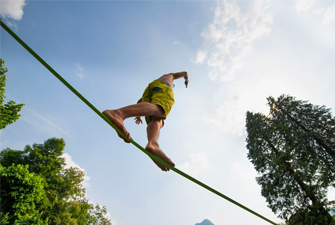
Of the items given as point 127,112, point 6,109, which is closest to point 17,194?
point 6,109

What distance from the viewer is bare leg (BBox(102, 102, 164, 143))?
5.19 feet

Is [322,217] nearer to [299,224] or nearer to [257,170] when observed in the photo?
[299,224]

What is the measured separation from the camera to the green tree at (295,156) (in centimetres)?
1088

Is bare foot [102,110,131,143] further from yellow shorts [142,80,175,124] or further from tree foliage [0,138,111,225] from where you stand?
tree foliage [0,138,111,225]

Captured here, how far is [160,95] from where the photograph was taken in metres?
2.21

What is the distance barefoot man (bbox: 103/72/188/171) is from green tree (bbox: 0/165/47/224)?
10.7m

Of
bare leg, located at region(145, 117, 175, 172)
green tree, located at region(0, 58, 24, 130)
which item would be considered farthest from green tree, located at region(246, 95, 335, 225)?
green tree, located at region(0, 58, 24, 130)

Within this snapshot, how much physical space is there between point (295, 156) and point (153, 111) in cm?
1445

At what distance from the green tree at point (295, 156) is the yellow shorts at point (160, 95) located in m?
13.3

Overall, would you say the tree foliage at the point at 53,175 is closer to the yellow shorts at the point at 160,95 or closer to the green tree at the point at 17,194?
the green tree at the point at 17,194

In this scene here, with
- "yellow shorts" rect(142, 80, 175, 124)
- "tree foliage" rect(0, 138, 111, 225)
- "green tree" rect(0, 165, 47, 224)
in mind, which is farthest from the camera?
"tree foliage" rect(0, 138, 111, 225)

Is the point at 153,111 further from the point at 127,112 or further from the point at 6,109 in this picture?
the point at 6,109

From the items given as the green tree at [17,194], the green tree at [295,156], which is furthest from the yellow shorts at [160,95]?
the green tree at [295,156]

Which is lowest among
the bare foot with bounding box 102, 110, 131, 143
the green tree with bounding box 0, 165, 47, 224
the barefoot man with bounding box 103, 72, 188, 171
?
the bare foot with bounding box 102, 110, 131, 143
